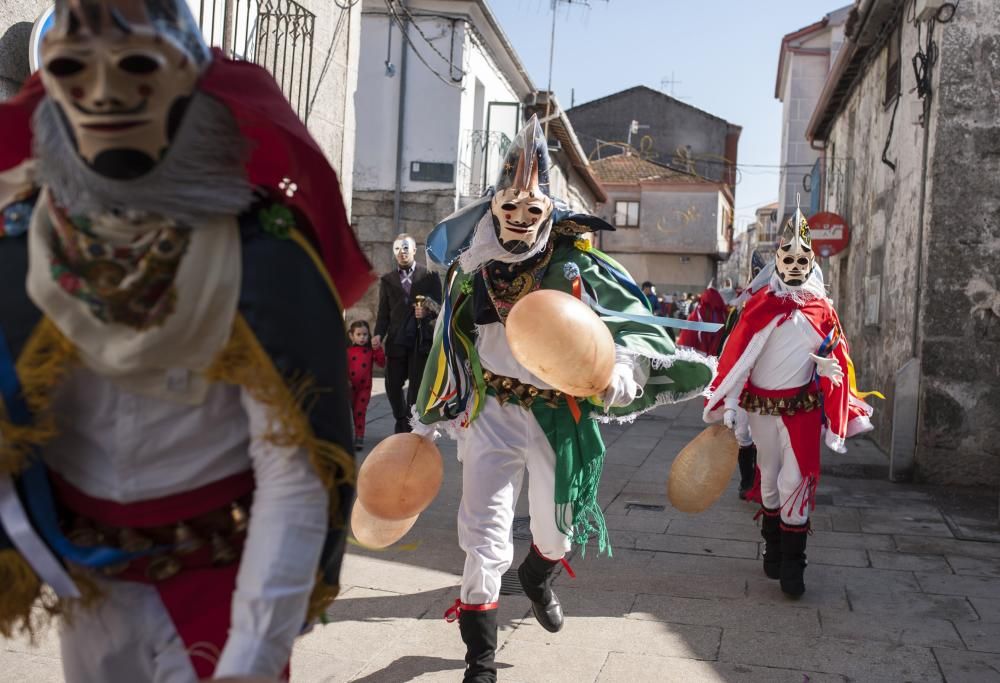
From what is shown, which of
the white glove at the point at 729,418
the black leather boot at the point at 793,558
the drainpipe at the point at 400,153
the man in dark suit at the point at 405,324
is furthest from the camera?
the drainpipe at the point at 400,153

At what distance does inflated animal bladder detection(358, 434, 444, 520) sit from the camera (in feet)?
13.1

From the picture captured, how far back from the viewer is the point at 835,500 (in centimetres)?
828

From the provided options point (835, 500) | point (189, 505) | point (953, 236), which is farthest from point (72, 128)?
point (953, 236)

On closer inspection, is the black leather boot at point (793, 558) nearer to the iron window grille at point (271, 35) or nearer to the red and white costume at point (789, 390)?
the red and white costume at point (789, 390)

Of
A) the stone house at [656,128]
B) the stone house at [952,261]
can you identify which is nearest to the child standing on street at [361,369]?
the stone house at [952,261]

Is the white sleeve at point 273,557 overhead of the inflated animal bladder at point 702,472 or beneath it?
overhead

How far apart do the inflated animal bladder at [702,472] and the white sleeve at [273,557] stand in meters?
3.35

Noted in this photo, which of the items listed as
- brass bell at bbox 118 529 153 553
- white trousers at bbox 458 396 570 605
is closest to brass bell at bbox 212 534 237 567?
brass bell at bbox 118 529 153 553

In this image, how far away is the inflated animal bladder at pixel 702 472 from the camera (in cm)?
496

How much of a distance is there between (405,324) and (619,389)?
583 cm

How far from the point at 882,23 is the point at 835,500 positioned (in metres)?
6.74

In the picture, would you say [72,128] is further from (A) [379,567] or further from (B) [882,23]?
(B) [882,23]

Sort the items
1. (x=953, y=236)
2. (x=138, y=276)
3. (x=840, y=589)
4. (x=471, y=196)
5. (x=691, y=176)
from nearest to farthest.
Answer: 1. (x=138, y=276)
2. (x=840, y=589)
3. (x=953, y=236)
4. (x=471, y=196)
5. (x=691, y=176)

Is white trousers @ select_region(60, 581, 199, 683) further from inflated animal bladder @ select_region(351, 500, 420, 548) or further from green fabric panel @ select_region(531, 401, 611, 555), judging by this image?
green fabric panel @ select_region(531, 401, 611, 555)
